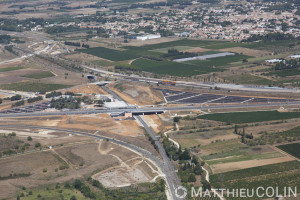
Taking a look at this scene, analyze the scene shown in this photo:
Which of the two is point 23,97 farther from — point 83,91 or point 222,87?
point 222,87

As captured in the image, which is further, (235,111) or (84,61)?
(84,61)

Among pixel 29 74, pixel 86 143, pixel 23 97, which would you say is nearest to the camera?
pixel 86 143

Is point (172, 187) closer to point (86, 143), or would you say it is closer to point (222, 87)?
point (86, 143)

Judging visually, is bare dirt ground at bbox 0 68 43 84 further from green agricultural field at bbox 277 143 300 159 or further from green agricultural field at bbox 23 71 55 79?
green agricultural field at bbox 277 143 300 159

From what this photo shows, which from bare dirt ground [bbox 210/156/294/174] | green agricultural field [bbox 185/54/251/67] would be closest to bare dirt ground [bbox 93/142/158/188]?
bare dirt ground [bbox 210/156/294/174]

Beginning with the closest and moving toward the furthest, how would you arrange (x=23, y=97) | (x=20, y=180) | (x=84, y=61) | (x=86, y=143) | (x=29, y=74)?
(x=20, y=180), (x=86, y=143), (x=23, y=97), (x=29, y=74), (x=84, y=61)

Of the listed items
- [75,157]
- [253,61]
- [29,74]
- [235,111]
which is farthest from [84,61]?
[75,157]
